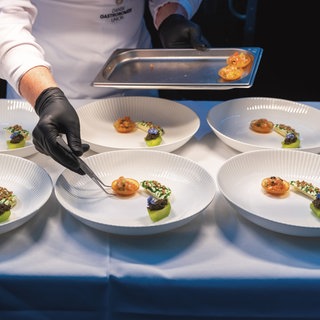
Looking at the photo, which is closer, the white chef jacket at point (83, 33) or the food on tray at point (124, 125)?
the food on tray at point (124, 125)

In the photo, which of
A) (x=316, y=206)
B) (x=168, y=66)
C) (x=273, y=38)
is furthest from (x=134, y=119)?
(x=273, y=38)

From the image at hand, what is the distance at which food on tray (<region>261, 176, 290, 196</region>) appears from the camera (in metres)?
1.14

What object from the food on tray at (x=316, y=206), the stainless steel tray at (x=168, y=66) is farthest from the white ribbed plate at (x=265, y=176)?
the stainless steel tray at (x=168, y=66)

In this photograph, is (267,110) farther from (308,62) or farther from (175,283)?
(308,62)

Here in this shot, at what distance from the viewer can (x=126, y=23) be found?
69.1 inches

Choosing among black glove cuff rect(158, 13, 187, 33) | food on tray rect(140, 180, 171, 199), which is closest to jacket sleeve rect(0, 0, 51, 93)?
food on tray rect(140, 180, 171, 199)

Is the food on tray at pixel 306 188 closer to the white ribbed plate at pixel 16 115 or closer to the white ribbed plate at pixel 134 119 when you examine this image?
the white ribbed plate at pixel 134 119

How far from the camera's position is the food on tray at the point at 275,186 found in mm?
1140

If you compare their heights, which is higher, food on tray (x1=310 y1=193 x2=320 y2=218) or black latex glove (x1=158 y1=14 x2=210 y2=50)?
black latex glove (x1=158 y1=14 x2=210 y2=50)

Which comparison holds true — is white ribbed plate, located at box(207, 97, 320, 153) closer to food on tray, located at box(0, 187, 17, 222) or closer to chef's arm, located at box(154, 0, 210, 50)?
chef's arm, located at box(154, 0, 210, 50)

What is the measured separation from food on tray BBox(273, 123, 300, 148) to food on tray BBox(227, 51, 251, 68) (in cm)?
22

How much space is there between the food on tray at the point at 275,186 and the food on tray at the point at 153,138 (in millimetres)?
346

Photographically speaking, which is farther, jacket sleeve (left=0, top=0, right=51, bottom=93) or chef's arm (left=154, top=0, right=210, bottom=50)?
chef's arm (left=154, top=0, right=210, bottom=50)

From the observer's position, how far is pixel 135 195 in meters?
1.15
